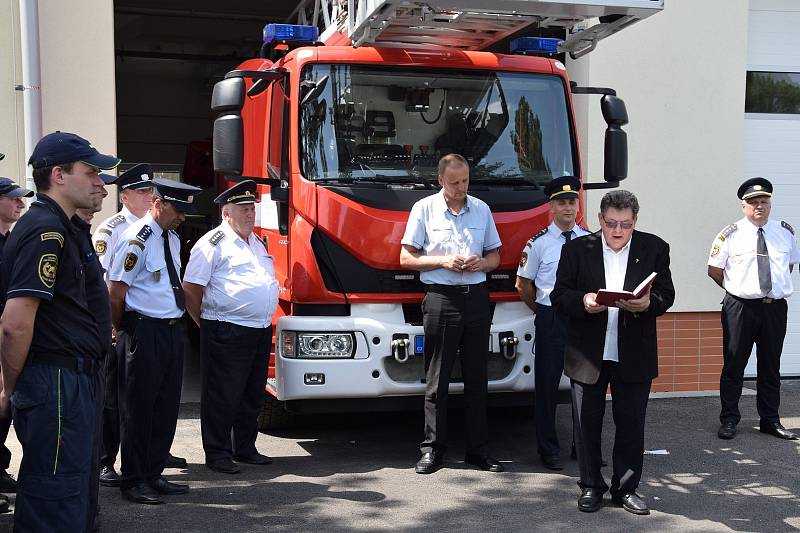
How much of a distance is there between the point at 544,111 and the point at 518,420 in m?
2.67

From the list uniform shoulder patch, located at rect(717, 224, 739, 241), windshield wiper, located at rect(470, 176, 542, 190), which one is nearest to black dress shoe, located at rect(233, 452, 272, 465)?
windshield wiper, located at rect(470, 176, 542, 190)

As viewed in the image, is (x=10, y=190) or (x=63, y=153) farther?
(x=10, y=190)

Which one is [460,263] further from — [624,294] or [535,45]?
[535,45]

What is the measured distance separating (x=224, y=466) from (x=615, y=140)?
358cm

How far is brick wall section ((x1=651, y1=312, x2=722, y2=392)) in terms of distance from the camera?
8.77m

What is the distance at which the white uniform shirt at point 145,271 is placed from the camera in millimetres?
5391

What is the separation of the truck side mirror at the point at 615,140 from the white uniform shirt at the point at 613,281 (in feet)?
5.06

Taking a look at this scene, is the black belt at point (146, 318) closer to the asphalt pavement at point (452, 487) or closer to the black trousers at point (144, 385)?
the black trousers at point (144, 385)

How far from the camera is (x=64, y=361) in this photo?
3727 mm

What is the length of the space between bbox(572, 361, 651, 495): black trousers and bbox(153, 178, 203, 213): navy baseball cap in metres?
2.56

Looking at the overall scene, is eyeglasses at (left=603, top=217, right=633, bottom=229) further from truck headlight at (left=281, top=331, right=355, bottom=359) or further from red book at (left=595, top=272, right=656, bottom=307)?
truck headlight at (left=281, top=331, right=355, bottom=359)

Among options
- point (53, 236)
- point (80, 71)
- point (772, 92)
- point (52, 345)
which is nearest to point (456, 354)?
point (52, 345)

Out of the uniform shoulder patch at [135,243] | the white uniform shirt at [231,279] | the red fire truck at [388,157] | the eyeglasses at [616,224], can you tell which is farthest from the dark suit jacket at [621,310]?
the uniform shoulder patch at [135,243]

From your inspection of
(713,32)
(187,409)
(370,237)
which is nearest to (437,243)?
(370,237)
